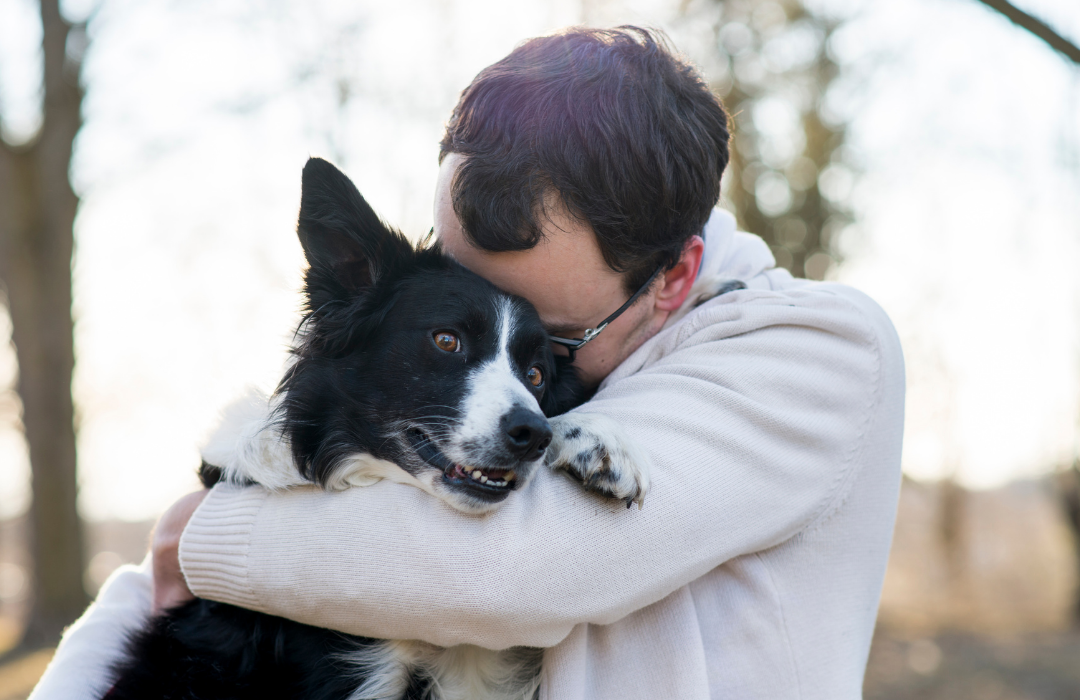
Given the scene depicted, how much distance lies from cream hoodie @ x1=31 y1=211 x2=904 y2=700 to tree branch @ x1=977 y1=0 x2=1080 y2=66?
88 cm

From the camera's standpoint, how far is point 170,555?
235 cm

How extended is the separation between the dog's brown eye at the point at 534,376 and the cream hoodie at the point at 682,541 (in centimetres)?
30

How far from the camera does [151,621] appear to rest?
7.81ft

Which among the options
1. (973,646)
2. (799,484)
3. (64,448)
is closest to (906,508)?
(973,646)

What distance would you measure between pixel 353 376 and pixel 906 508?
56.5 feet

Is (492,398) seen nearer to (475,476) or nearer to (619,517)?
(475,476)

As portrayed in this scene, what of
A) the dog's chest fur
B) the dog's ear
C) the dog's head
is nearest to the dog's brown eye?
the dog's head

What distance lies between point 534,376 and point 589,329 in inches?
8.5

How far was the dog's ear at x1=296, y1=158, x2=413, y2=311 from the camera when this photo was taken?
224 centimetres

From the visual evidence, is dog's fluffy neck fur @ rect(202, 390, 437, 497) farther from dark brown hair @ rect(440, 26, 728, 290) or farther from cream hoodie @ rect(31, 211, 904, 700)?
dark brown hair @ rect(440, 26, 728, 290)

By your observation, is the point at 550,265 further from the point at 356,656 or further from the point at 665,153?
the point at 356,656

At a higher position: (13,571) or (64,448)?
(64,448)

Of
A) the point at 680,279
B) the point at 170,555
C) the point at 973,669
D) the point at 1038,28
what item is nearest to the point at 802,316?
the point at 680,279

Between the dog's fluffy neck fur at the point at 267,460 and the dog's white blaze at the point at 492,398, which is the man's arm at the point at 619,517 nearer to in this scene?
the dog's fluffy neck fur at the point at 267,460
